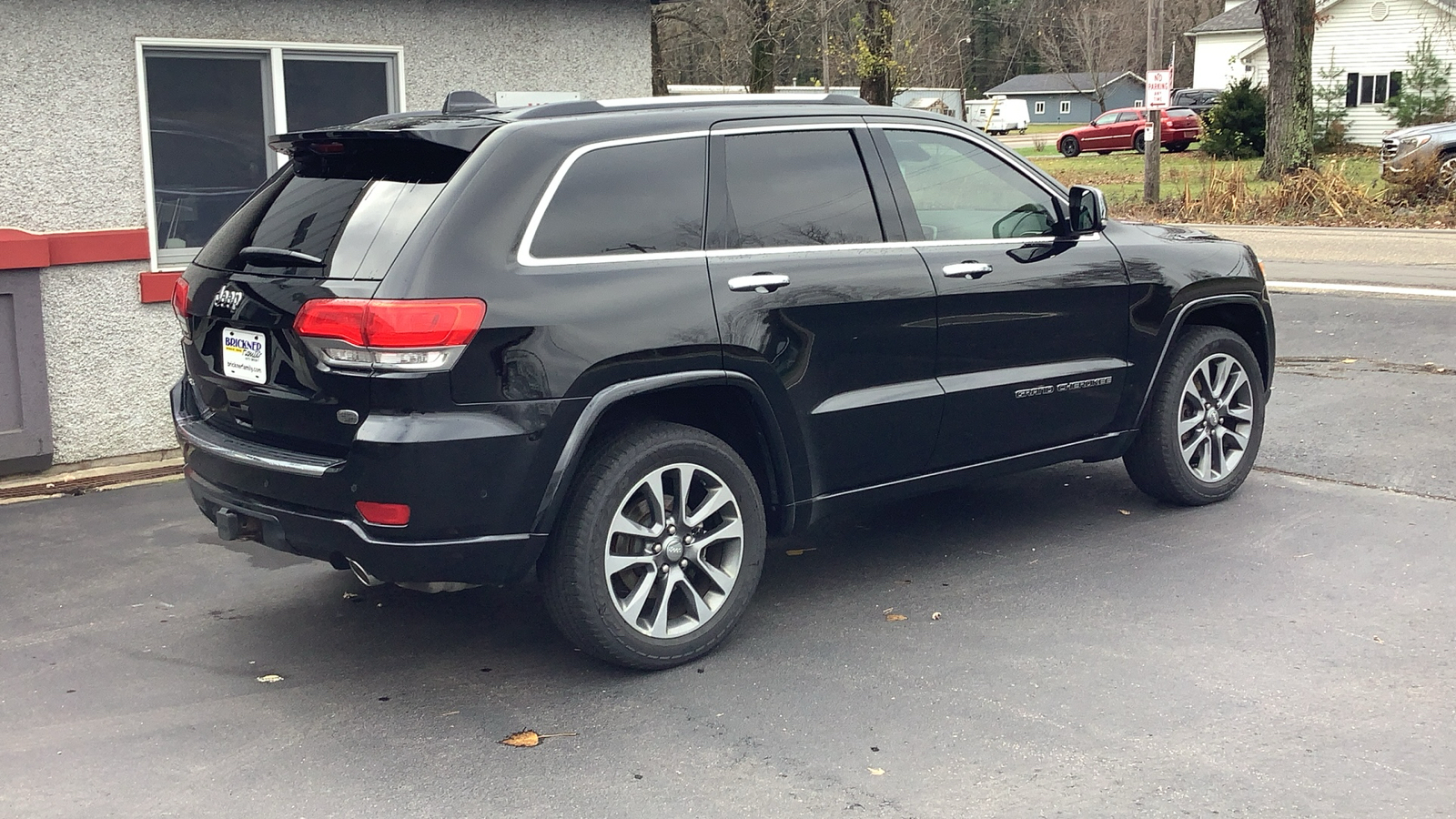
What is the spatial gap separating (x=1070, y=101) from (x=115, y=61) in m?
106

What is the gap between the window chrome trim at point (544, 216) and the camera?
13.7 ft

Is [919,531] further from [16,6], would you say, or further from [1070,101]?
[1070,101]

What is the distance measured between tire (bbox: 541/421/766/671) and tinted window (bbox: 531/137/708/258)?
61 centimetres

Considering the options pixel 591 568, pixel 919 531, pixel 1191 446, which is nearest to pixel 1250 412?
pixel 1191 446

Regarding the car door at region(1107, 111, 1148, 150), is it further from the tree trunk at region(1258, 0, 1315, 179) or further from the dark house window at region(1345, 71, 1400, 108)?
the tree trunk at region(1258, 0, 1315, 179)

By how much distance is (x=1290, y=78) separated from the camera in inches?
1036

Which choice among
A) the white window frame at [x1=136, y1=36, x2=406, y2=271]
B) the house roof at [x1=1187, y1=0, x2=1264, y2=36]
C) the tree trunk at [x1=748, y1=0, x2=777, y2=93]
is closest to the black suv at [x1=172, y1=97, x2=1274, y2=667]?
the white window frame at [x1=136, y1=36, x2=406, y2=271]

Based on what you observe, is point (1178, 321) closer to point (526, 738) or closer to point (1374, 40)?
point (526, 738)

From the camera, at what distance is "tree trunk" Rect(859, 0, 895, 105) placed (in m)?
28.5

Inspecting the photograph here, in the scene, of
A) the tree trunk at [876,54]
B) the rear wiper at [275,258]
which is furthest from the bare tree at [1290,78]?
the rear wiper at [275,258]

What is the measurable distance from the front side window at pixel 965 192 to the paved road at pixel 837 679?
137cm

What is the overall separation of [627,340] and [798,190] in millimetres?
1022

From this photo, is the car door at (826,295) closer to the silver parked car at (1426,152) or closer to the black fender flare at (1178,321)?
the black fender flare at (1178,321)

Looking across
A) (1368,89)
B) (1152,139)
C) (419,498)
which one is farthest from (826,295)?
(1368,89)
